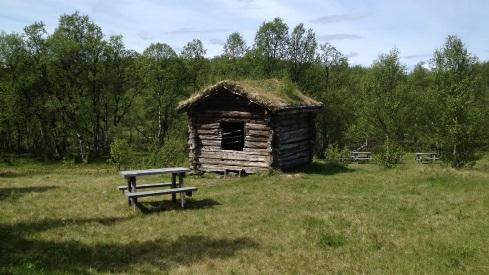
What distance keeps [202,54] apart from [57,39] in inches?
675

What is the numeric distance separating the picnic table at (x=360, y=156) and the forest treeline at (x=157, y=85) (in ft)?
8.86

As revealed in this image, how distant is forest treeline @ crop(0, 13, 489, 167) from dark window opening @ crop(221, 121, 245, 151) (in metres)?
16.5

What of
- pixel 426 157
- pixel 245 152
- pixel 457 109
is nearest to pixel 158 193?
pixel 245 152

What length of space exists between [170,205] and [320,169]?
35.7 feet

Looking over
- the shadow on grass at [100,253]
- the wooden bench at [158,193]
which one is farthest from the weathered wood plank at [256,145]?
the shadow on grass at [100,253]

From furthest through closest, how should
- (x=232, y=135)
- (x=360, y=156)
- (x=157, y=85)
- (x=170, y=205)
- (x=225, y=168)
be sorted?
1. (x=157, y=85)
2. (x=360, y=156)
3. (x=232, y=135)
4. (x=225, y=168)
5. (x=170, y=205)

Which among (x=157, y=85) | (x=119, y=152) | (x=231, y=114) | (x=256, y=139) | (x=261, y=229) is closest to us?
(x=261, y=229)

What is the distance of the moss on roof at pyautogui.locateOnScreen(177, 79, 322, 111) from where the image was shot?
67.2 ft

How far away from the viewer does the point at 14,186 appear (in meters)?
19.7

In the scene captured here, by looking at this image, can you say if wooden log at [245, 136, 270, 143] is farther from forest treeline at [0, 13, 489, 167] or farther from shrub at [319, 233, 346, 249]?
forest treeline at [0, 13, 489, 167]

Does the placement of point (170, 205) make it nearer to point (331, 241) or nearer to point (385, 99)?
point (331, 241)

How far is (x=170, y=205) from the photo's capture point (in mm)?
14578

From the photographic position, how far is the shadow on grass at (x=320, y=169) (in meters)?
22.2

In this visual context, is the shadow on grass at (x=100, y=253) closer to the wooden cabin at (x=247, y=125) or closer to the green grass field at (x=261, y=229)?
the green grass field at (x=261, y=229)
